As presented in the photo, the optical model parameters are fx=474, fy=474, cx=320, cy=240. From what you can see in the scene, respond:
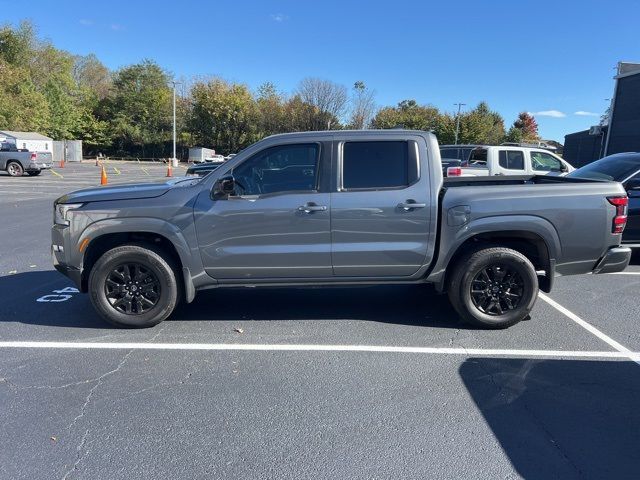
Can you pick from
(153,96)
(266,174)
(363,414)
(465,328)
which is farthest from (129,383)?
(153,96)

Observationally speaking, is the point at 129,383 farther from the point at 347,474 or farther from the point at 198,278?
the point at 347,474

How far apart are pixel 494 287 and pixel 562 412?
1653mm

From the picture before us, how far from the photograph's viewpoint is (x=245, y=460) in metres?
2.74

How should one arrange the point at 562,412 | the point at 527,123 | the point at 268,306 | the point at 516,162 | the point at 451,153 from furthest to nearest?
the point at 527,123
the point at 451,153
the point at 516,162
the point at 268,306
the point at 562,412

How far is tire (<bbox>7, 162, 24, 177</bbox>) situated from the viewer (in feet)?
80.9

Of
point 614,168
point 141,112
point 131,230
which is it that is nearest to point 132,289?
point 131,230

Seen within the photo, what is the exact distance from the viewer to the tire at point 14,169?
24656mm

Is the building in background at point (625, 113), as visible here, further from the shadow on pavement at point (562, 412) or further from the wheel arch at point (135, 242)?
the wheel arch at point (135, 242)

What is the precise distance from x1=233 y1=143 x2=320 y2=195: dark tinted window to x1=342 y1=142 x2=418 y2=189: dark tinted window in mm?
325

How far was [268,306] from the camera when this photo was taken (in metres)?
5.48

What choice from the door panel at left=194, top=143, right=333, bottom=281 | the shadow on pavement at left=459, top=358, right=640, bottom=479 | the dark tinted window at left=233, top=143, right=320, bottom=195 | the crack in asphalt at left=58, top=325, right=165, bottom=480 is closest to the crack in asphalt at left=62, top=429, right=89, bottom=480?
the crack in asphalt at left=58, top=325, right=165, bottom=480

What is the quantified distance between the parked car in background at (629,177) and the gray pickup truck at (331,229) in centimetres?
293

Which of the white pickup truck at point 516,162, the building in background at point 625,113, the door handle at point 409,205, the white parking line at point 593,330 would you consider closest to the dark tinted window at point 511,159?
the white pickup truck at point 516,162

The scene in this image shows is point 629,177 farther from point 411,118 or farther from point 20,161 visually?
point 411,118
